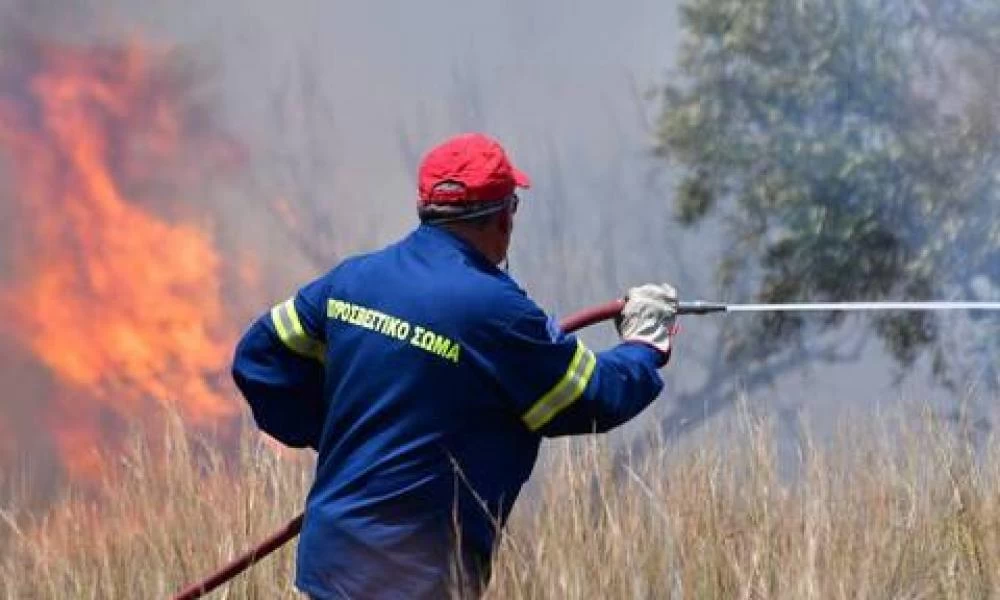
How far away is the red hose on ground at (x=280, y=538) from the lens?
457cm

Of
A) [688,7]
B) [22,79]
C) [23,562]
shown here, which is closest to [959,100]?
[688,7]

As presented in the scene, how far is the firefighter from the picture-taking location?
162 inches

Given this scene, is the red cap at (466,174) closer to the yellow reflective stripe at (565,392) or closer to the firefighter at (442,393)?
the firefighter at (442,393)

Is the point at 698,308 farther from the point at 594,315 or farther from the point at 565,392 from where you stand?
the point at 565,392

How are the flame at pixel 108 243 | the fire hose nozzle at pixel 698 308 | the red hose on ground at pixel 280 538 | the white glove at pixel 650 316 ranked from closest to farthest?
the white glove at pixel 650 316 < the red hose on ground at pixel 280 538 < the fire hose nozzle at pixel 698 308 < the flame at pixel 108 243

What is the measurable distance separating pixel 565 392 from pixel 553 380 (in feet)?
0.11

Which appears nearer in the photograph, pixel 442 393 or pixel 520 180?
pixel 442 393

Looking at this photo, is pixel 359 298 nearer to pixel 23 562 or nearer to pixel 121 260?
pixel 23 562

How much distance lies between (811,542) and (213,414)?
8.46 metres

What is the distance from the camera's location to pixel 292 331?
4449mm

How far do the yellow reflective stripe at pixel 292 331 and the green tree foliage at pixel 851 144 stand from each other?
8.56 meters

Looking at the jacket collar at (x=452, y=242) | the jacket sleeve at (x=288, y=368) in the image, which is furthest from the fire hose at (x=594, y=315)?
the jacket collar at (x=452, y=242)

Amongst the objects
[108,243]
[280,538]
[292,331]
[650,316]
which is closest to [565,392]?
[650,316]

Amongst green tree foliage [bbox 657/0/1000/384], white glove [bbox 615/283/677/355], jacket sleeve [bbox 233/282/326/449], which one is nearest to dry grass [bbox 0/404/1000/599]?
white glove [bbox 615/283/677/355]
